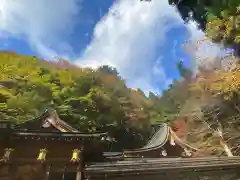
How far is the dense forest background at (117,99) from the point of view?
18.8 metres

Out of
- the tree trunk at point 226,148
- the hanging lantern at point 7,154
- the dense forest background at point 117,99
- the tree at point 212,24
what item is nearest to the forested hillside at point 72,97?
the dense forest background at point 117,99

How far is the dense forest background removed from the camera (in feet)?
61.7

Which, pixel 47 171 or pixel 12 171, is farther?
pixel 47 171

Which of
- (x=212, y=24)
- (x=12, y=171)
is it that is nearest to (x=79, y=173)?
(x=12, y=171)

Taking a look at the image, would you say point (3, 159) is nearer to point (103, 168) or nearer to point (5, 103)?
point (103, 168)

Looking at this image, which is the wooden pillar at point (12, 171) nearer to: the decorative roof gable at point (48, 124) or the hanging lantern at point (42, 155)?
the hanging lantern at point (42, 155)

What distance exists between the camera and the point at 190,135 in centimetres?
2516

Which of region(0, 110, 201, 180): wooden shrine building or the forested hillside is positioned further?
the forested hillside

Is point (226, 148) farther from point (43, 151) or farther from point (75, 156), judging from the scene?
point (43, 151)

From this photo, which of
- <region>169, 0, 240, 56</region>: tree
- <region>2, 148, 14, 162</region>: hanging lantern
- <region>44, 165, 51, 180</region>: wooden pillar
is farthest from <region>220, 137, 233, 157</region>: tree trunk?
<region>2, 148, 14, 162</region>: hanging lantern

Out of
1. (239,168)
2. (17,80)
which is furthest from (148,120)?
(239,168)

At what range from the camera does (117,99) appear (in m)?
29.7

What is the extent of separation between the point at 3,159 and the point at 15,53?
83.6 ft

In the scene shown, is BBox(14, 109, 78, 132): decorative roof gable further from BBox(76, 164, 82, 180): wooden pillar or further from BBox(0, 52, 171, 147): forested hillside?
BBox(0, 52, 171, 147): forested hillside
